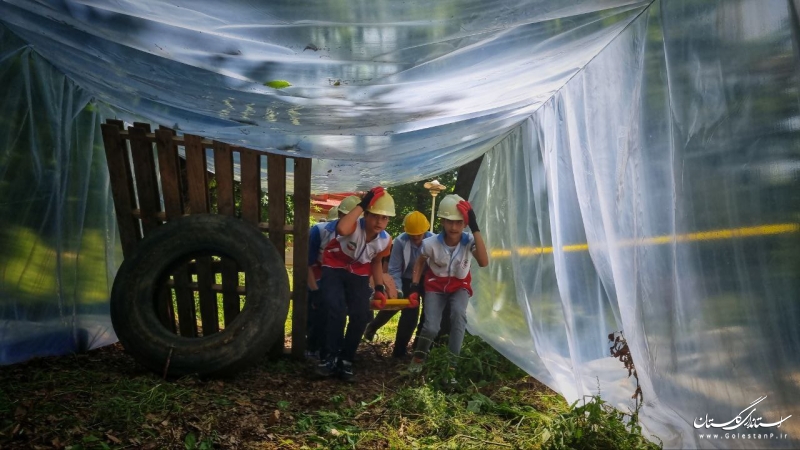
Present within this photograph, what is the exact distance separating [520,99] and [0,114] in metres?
3.64

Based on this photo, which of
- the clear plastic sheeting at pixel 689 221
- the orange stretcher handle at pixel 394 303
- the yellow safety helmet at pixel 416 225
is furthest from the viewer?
the yellow safety helmet at pixel 416 225

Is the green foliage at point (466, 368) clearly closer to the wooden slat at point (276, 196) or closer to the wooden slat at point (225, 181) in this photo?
the wooden slat at point (276, 196)

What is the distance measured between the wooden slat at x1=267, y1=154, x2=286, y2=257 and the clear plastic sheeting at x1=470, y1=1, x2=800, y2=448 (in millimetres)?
2308

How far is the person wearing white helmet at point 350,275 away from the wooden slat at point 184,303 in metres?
1.17

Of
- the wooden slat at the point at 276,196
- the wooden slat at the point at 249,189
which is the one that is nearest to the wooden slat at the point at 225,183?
the wooden slat at the point at 249,189

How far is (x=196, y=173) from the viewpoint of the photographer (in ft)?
18.4

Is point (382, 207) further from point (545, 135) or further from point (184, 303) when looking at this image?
point (184, 303)

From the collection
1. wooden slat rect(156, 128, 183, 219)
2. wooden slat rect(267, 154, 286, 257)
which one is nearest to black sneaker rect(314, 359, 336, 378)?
wooden slat rect(267, 154, 286, 257)

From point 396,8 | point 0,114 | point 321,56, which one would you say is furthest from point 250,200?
point 396,8

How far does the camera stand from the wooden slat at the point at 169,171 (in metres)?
5.52

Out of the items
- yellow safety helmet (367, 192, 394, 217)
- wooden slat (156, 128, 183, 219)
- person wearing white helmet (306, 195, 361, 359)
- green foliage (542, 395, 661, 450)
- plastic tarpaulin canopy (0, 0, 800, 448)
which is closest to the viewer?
plastic tarpaulin canopy (0, 0, 800, 448)

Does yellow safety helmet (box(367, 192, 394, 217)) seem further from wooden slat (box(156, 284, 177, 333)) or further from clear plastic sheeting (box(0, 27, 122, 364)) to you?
clear plastic sheeting (box(0, 27, 122, 364))

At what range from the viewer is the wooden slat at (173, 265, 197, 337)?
5773mm

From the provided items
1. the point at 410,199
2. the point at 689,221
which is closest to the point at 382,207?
the point at 689,221
